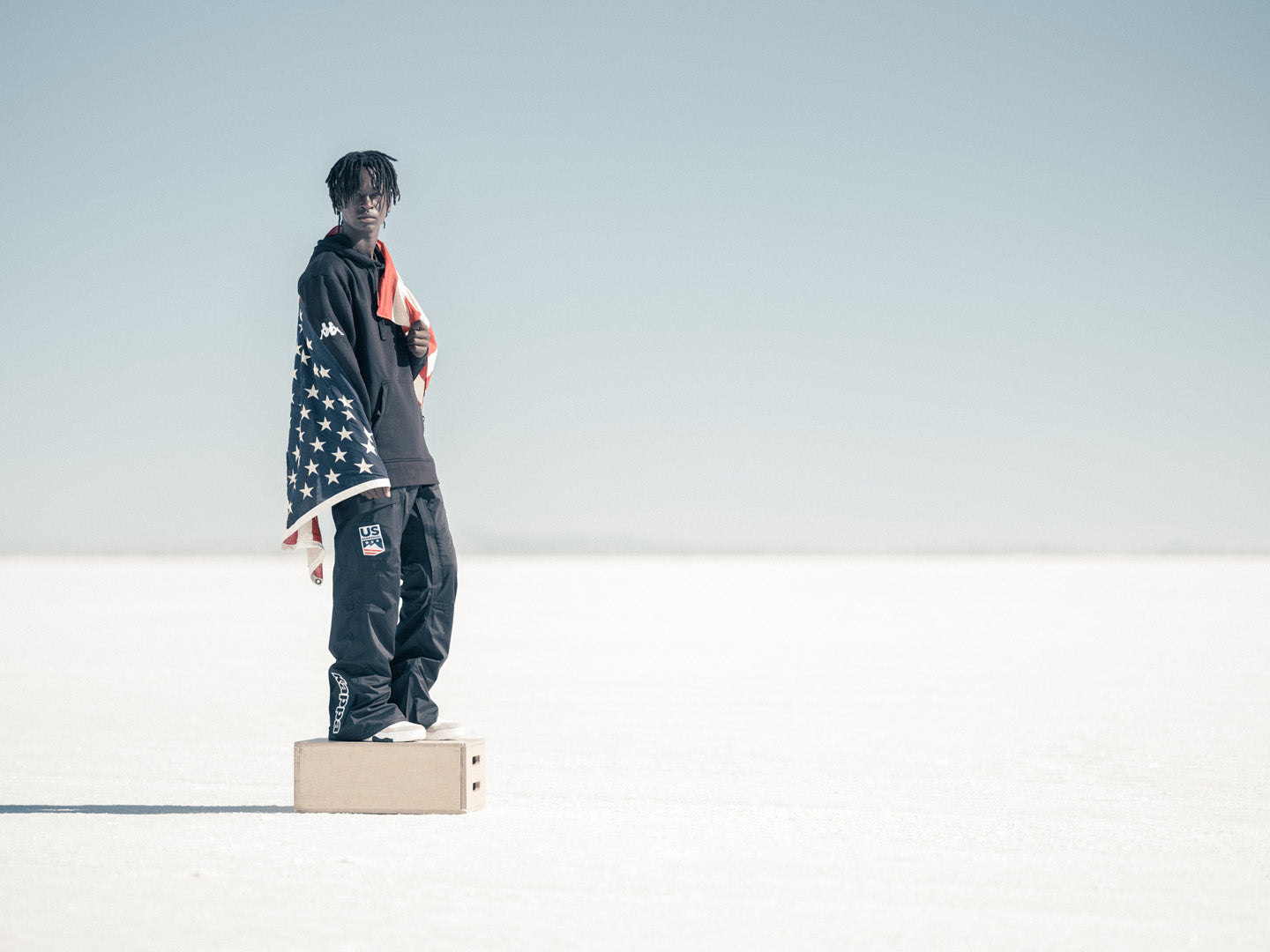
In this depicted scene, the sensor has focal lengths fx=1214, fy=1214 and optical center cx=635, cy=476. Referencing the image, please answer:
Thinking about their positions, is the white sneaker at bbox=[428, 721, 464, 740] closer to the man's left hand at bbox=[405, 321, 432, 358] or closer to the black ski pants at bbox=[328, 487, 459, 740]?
the black ski pants at bbox=[328, 487, 459, 740]

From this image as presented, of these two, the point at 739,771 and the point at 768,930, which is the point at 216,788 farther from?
the point at 768,930

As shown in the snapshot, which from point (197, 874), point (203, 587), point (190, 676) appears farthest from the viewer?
point (203, 587)

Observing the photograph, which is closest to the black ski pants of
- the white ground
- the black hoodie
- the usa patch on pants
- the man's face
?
the usa patch on pants

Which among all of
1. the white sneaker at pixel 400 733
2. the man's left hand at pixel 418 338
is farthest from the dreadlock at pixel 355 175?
the white sneaker at pixel 400 733

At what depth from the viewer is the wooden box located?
12.2ft

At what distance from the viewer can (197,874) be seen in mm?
2859

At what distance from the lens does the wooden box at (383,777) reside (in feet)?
12.2

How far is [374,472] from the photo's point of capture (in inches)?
150

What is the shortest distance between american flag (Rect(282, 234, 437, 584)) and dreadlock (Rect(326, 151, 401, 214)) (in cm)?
30

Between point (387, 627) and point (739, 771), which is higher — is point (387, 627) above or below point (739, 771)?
above

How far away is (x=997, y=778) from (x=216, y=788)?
2.93m

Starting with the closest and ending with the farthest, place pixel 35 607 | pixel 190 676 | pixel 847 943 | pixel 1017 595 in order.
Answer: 1. pixel 847 943
2. pixel 190 676
3. pixel 35 607
4. pixel 1017 595

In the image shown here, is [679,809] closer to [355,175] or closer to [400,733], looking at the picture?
[400,733]

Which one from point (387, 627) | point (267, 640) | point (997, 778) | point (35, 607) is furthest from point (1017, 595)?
point (387, 627)
